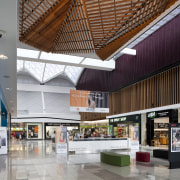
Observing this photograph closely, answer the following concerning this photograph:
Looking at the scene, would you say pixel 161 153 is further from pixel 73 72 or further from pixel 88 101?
pixel 73 72

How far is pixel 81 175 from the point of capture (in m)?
7.64

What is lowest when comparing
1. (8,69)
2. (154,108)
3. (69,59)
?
(154,108)

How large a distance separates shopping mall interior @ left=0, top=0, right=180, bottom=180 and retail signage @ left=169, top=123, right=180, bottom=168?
0.04m

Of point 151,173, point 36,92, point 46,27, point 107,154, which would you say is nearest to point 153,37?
point 107,154

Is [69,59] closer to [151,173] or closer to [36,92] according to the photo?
[151,173]

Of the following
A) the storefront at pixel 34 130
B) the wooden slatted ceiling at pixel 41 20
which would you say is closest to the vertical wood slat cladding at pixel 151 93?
the wooden slatted ceiling at pixel 41 20

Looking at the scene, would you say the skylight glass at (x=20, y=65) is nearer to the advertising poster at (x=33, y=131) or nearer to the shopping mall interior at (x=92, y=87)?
the shopping mall interior at (x=92, y=87)

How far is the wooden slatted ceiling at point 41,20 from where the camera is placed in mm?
4020

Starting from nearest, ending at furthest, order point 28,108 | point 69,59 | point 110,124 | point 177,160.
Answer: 1. point 177,160
2. point 69,59
3. point 110,124
4. point 28,108

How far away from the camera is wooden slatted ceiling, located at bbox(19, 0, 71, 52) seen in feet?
13.2

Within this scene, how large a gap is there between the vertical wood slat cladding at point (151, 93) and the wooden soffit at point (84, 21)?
483 inches

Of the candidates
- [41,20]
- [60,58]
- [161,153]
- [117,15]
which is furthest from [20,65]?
[117,15]

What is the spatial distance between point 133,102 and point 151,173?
46.8ft

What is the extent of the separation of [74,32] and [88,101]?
42.3ft
